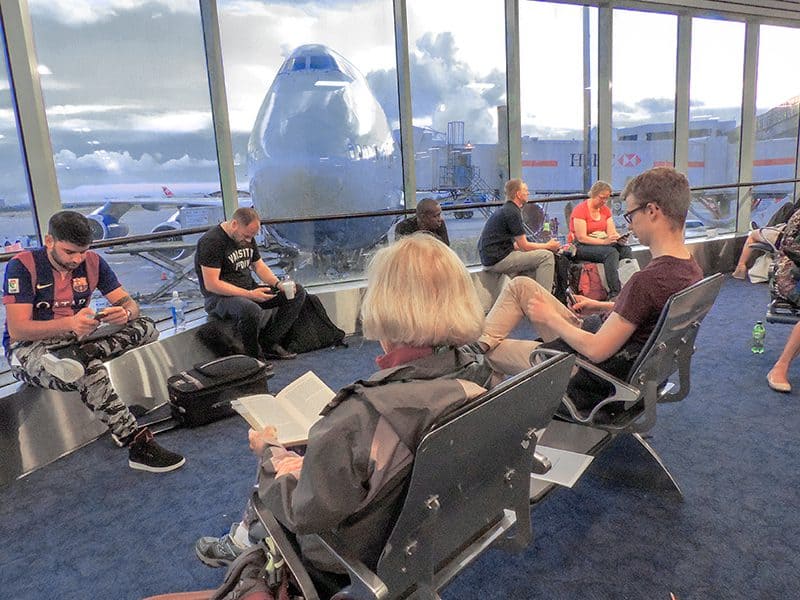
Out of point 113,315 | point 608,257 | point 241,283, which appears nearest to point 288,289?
point 241,283

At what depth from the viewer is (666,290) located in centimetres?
193

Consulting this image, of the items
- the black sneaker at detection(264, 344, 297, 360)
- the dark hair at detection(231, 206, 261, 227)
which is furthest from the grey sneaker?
the black sneaker at detection(264, 344, 297, 360)

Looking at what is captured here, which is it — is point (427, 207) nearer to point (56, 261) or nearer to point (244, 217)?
point (244, 217)

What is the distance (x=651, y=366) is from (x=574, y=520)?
2.00ft

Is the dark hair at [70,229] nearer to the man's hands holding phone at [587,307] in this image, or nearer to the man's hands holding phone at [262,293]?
the man's hands holding phone at [262,293]

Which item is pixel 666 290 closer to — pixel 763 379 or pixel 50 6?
pixel 763 379

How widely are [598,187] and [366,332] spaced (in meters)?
4.58

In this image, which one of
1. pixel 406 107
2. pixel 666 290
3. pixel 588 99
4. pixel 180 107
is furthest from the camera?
pixel 588 99

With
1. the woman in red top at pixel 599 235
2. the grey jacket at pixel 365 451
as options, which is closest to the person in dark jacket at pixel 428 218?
the woman in red top at pixel 599 235

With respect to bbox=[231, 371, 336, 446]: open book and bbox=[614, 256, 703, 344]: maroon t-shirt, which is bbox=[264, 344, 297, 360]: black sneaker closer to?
bbox=[231, 371, 336, 446]: open book

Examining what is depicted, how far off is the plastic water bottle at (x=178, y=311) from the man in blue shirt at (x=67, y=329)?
1.15 m

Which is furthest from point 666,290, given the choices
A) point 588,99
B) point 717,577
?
point 588,99

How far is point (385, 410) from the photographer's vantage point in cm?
100

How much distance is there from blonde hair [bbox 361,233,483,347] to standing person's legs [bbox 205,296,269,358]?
2857mm
